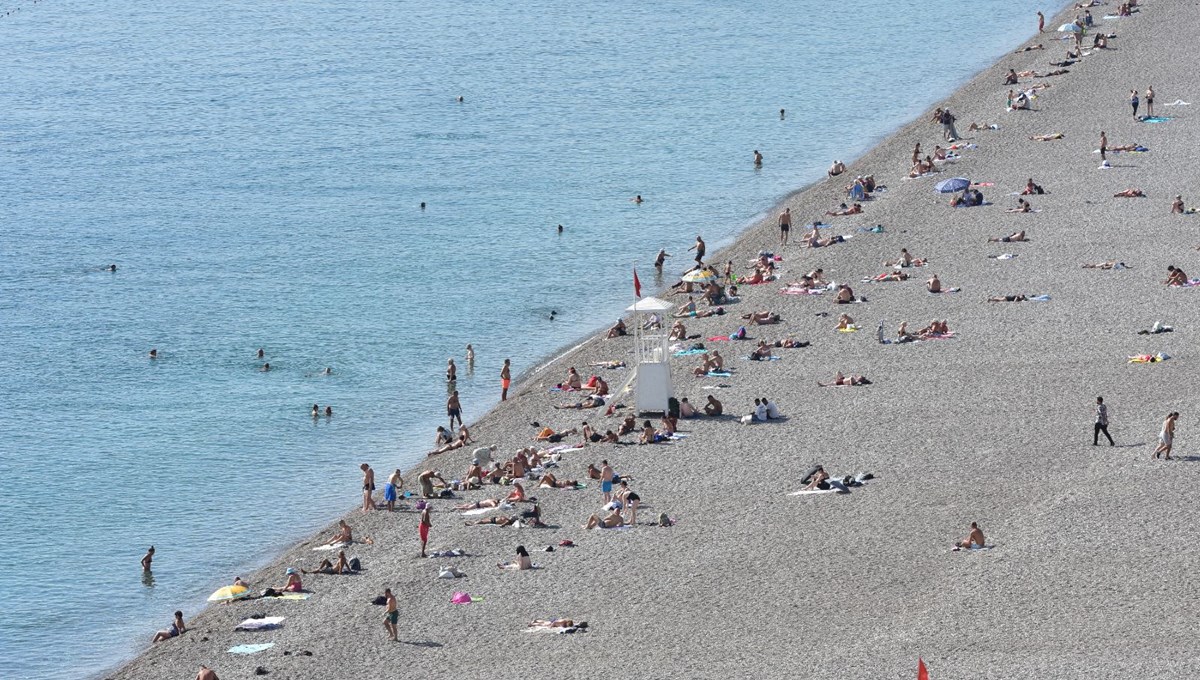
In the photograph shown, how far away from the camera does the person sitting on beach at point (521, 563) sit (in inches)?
1104

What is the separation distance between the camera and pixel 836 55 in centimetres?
8994

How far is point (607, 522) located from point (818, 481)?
12.8 feet

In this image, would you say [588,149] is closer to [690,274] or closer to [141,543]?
[690,274]

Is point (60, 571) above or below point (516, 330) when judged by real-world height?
below

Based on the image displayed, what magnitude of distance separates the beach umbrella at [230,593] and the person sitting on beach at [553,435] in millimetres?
7853

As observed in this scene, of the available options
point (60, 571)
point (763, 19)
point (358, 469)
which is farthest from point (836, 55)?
point (60, 571)

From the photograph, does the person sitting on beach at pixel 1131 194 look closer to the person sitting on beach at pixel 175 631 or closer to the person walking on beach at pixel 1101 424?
the person walking on beach at pixel 1101 424

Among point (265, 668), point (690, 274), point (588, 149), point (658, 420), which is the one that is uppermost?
point (588, 149)

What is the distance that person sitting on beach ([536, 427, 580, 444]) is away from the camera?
3491 cm

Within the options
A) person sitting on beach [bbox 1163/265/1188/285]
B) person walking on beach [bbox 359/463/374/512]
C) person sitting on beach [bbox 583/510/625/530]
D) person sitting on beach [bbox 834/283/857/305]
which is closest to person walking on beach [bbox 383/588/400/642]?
person sitting on beach [bbox 583/510/625/530]

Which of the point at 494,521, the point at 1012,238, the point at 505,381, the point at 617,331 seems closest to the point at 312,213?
the point at 617,331

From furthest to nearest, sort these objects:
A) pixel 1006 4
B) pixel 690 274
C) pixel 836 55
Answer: pixel 1006 4 < pixel 836 55 < pixel 690 274

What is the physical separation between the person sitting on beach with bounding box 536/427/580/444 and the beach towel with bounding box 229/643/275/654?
9.84 meters

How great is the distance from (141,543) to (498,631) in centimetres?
1120
